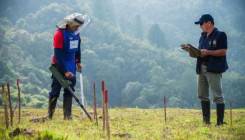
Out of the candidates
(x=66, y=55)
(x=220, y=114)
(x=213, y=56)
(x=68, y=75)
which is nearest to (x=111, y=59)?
(x=66, y=55)

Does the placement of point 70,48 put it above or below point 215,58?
above

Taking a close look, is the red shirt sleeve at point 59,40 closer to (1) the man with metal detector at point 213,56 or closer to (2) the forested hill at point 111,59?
(1) the man with metal detector at point 213,56

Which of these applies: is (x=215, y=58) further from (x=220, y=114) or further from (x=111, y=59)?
(x=111, y=59)

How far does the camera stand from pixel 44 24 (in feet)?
516

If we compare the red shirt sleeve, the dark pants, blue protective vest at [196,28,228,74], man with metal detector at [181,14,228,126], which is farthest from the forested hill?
blue protective vest at [196,28,228,74]

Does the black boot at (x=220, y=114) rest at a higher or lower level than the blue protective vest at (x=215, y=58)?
lower

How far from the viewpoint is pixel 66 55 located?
10.2 metres

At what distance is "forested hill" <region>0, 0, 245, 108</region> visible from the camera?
351ft

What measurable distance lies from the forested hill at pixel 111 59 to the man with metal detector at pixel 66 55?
69.2 m

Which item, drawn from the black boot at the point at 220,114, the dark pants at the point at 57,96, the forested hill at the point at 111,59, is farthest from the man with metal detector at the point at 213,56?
the forested hill at the point at 111,59

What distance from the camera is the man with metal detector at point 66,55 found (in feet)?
32.7

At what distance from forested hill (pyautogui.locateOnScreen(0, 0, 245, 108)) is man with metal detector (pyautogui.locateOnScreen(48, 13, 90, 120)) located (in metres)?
69.2

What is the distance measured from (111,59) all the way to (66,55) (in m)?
127

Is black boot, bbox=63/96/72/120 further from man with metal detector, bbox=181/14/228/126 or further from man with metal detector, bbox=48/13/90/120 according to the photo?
man with metal detector, bbox=181/14/228/126
